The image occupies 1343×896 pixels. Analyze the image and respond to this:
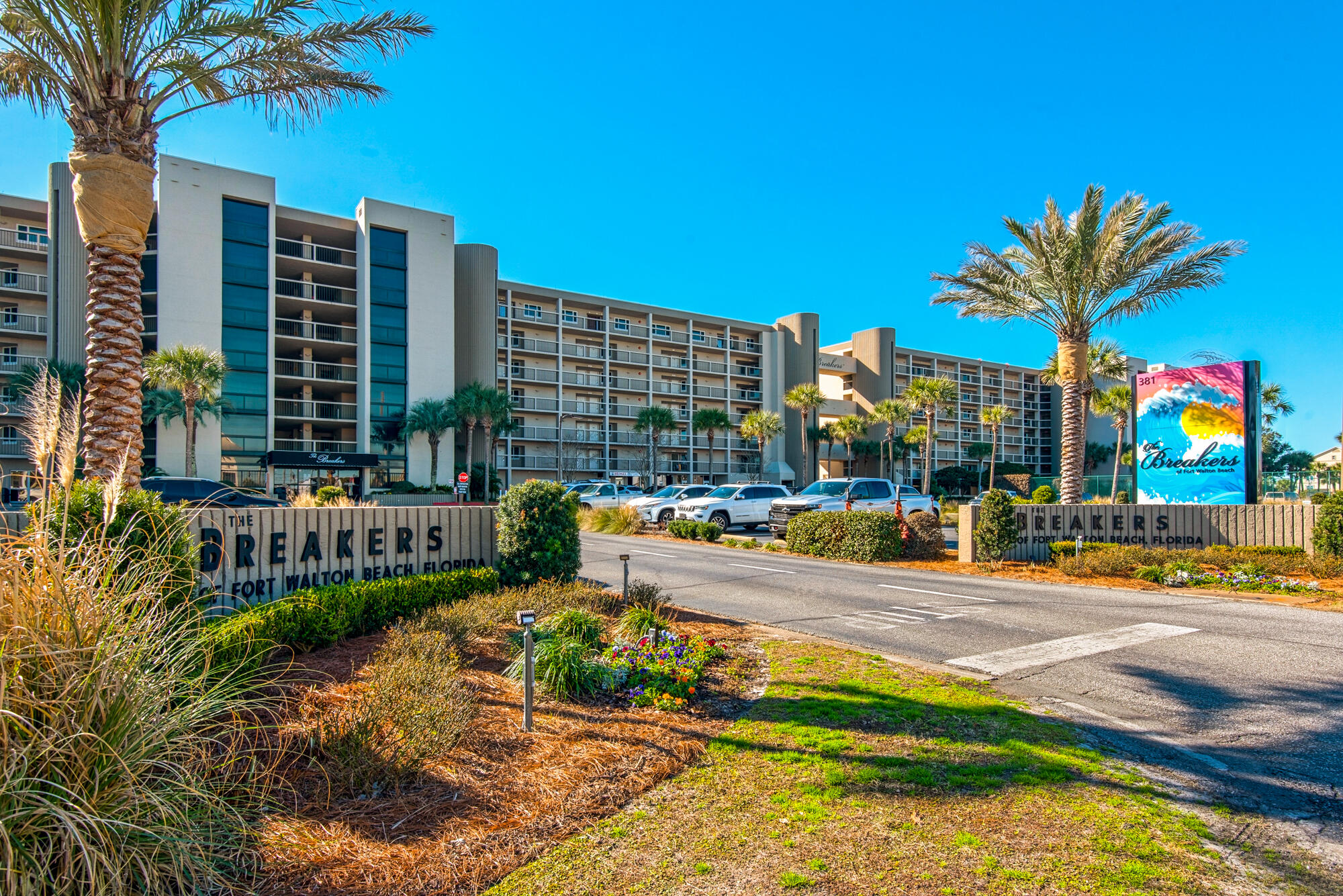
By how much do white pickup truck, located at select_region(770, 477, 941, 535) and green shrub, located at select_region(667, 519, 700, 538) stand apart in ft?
8.33

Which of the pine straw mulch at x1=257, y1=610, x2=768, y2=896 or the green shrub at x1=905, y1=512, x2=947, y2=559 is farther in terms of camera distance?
the green shrub at x1=905, y1=512, x2=947, y2=559

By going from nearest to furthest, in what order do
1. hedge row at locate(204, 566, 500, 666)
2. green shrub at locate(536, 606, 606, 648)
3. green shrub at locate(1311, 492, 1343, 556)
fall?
1. hedge row at locate(204, 566, 500, 666)
2. green shrub at locate(536, 606, 606, 648)
3. green shrub at locate(1311, 492, 1343, 556)

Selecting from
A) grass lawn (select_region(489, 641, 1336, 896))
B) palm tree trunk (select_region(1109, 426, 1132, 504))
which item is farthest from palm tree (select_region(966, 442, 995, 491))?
grass lawn (select_region(489, 641, 1336, 896))

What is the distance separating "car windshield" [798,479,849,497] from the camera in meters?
24.1

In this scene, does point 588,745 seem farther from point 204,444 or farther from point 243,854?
point 204,444

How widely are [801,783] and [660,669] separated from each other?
6.21 ft

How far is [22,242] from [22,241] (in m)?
0.14

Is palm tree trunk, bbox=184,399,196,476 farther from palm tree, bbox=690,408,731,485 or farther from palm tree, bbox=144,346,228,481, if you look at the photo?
palm tree, bbox=690,408,731,485

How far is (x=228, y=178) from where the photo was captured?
140 ft

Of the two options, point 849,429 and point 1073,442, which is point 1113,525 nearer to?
point 1073,442

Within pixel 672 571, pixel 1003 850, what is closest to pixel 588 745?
pixel 1003 850

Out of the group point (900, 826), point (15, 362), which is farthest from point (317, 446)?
point (900, 826)

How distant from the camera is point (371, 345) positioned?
47.4m

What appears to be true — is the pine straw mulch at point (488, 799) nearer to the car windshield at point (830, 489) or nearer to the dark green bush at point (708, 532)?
the dark green bush at point (708, 532)
